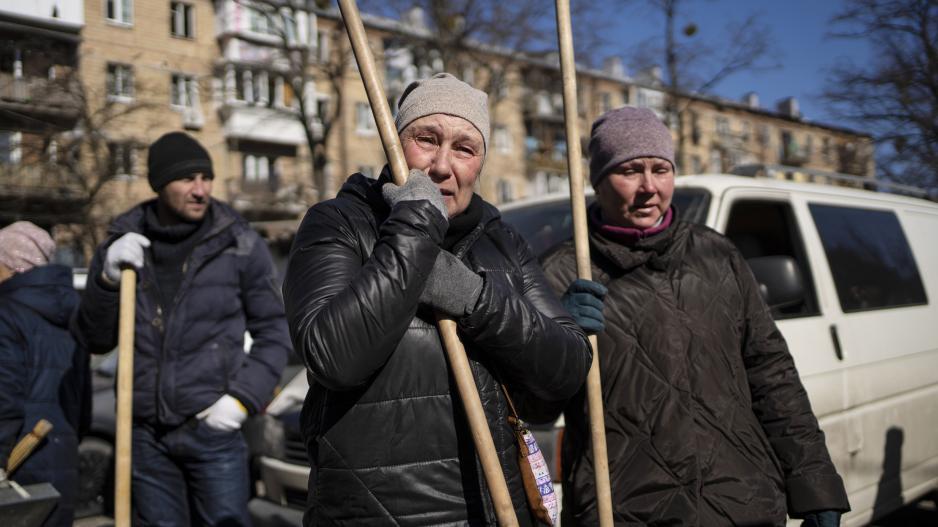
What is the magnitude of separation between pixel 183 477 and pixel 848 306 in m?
3.52

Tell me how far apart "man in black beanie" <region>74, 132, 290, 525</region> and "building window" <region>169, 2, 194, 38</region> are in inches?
1159

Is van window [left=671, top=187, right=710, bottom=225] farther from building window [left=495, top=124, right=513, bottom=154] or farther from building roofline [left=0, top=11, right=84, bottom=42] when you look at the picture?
building window [left=495, top=124, right=513, bottom=154]

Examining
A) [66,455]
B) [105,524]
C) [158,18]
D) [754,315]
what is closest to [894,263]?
[754,315]

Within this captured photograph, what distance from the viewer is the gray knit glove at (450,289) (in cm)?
172

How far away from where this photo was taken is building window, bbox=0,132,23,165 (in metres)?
16.7

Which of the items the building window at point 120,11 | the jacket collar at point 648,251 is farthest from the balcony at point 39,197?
the jacket collar at point 648,251

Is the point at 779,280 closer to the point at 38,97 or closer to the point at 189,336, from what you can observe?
the point at 189,336

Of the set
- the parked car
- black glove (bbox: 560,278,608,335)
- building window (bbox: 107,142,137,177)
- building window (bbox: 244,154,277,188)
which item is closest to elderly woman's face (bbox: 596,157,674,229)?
black glove (bbox: 560,278,608,335)

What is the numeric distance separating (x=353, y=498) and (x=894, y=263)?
4.53 metres

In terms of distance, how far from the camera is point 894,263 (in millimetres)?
5145

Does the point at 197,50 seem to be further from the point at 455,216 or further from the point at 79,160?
the point at 455,216

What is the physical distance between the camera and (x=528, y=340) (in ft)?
5.90

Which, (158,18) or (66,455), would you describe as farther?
(158,18)

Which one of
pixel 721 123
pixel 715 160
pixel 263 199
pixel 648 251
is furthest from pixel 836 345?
pixel 721 123
